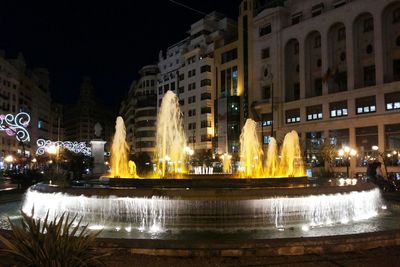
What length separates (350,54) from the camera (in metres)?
59.3

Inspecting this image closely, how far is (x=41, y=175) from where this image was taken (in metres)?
32.2

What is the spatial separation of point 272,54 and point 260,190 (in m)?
60.0

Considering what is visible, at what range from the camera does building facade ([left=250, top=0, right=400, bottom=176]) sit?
181ft

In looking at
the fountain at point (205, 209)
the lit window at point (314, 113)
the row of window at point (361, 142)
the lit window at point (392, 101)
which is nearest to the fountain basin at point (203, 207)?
the fountain at point (205, 209)

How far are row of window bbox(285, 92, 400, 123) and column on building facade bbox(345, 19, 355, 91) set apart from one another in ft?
8.54

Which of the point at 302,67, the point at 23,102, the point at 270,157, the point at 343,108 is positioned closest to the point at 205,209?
the point at 270,157

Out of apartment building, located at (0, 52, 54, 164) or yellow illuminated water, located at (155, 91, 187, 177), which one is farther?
apartment building, located at (0, 52, 54, 164)

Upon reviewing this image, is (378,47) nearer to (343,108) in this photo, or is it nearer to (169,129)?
(343,108)

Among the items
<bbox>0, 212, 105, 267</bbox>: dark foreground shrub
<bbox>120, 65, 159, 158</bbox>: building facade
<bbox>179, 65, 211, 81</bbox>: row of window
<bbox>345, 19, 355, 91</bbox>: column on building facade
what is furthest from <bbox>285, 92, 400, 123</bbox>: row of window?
<bbox>0, 212, 105, 267</bbox>: dark foreground shrub

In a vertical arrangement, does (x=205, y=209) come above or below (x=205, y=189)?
below

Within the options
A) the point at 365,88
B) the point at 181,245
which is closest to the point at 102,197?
the point at 181,245

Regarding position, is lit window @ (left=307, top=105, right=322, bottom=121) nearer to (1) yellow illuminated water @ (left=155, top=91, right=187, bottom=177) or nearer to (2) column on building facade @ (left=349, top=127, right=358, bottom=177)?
(2) column on building facade @ (left=349, top=127, right=358, bottom=177)

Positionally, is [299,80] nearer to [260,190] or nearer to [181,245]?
[260,190]

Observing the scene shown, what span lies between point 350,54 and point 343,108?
7.33 m
